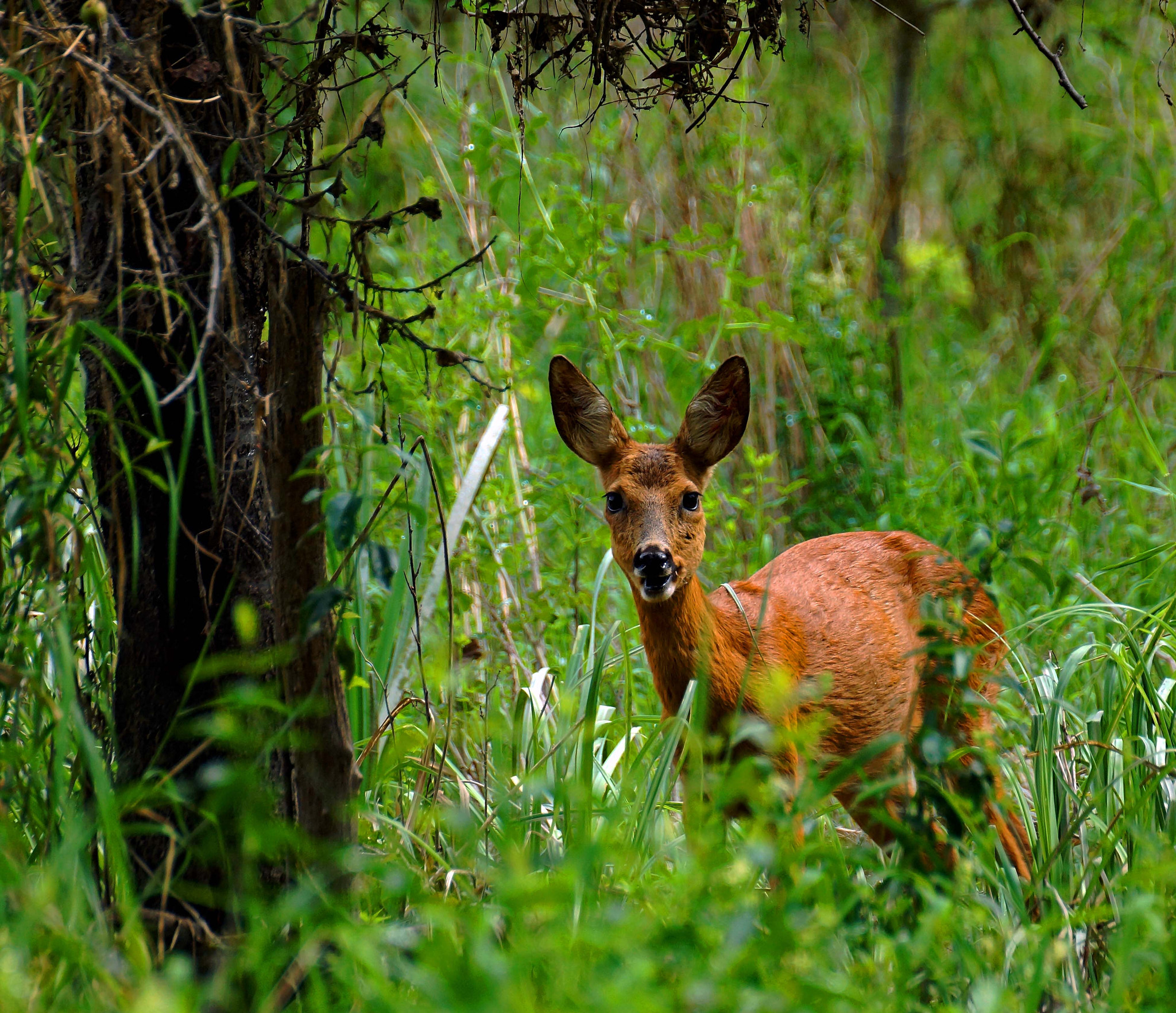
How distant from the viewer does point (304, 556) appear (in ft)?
7.11

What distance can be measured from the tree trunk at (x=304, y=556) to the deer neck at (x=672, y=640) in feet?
4.38

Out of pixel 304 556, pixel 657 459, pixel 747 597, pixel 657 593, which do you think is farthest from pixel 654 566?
pixel 304 556

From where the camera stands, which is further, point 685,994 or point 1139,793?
point 1139,793

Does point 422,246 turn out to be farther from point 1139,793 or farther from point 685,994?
point 685,994

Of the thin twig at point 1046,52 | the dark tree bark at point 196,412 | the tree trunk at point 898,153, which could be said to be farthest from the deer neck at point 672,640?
the tree trunk at point 898,153

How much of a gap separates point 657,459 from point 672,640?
2.03ft

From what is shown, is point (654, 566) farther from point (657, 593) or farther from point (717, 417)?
point (717, 417)

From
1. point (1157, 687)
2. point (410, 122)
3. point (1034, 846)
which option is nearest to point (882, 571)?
point (1157, 687)

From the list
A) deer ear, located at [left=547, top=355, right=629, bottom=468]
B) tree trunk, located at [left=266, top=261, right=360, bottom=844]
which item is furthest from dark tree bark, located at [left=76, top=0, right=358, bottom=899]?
deer ear, located at [left=547, top=355, right=629, bottom=468]

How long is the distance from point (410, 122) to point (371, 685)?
11.7 feet

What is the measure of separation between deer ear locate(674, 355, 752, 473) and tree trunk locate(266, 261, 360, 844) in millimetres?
1680

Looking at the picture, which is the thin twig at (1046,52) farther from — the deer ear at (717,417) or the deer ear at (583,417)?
the deer ear at (583,417)

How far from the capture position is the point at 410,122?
5.86m

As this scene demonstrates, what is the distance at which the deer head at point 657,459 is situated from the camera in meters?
3.50
